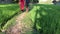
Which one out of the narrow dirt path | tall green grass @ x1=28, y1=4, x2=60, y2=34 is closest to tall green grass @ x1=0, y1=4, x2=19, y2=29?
the narrow dirt path

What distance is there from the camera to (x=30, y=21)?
1562 centimetres

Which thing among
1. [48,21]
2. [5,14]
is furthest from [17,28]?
[48,21]

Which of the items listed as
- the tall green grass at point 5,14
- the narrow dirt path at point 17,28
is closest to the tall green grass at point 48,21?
the narrow dirt path at point 17,28

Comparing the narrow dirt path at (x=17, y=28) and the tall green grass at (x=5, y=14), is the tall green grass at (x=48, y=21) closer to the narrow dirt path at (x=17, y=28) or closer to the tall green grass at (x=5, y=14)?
the narrow dirt path at (x=17, y=28)

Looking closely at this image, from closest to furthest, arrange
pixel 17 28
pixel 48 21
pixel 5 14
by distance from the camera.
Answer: pixel 48 21 < pixel 17 28 < pixel 5 14

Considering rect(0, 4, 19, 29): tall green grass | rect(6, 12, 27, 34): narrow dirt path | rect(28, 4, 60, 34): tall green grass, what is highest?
rect(28, 4, 60, 34): tall green grass

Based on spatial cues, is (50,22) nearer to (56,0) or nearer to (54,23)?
(54,23)

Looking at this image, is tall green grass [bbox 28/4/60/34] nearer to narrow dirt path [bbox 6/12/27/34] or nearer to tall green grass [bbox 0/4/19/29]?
narrow dirt path [bbox 6/12/27/34]

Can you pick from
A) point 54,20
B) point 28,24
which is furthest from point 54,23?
point 28,24

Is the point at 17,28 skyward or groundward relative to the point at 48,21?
groundward

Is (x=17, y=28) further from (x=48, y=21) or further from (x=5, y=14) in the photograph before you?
(x=48, y=21)

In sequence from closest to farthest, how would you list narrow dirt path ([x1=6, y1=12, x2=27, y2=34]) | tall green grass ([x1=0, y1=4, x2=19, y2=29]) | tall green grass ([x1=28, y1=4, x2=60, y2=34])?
tall green grass ([x1=28, y1=4, x2=60, y2=34])
narrow dirt path ([x1=6, y1=12, x2=27, y2=34])
tall green grass ([x1=0, y1=4, x2=19, y2=29])

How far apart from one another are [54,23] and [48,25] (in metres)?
0.65

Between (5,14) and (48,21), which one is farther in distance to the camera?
(5,14)
